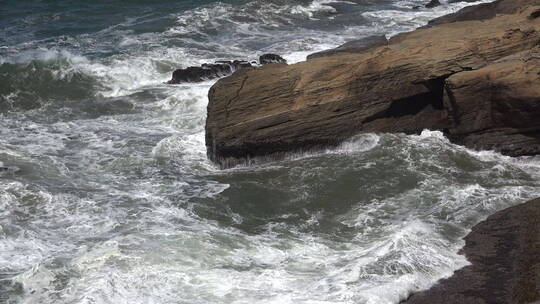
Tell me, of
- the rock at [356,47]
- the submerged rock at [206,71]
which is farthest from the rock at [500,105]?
the submerged rock at [206,71]

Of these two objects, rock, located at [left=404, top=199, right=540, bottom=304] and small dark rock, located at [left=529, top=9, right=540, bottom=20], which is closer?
rock, located at [left=404, top=199, right=540, bottom=304]

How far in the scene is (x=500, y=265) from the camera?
819 cm

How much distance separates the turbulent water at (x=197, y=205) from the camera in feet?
27.7

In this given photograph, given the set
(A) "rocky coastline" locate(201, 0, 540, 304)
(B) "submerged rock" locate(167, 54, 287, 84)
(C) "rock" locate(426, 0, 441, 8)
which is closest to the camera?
(A) "rocky coastline" locate(201, 0, 540, 304)

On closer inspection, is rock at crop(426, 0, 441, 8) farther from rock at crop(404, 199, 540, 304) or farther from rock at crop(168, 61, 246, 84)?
rock at crop(404, 199, 540, 304)

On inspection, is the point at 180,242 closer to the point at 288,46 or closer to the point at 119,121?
the point at 119,121

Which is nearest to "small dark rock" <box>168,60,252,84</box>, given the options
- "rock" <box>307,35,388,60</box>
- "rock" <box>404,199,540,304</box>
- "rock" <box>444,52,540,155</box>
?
"rock" <box>307,35,388,60</box>

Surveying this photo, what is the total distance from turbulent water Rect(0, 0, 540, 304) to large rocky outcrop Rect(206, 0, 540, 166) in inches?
11.7

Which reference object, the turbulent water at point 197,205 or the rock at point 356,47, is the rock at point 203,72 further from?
the rock at point 356,47

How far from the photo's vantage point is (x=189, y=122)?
51.4 feet

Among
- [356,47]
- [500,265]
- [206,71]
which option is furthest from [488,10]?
[500,265]

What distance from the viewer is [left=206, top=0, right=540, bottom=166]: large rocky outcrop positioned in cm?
1215

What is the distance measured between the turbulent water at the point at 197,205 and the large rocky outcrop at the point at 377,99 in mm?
297

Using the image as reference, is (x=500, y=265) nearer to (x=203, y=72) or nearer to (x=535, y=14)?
(x=535, y=14)
